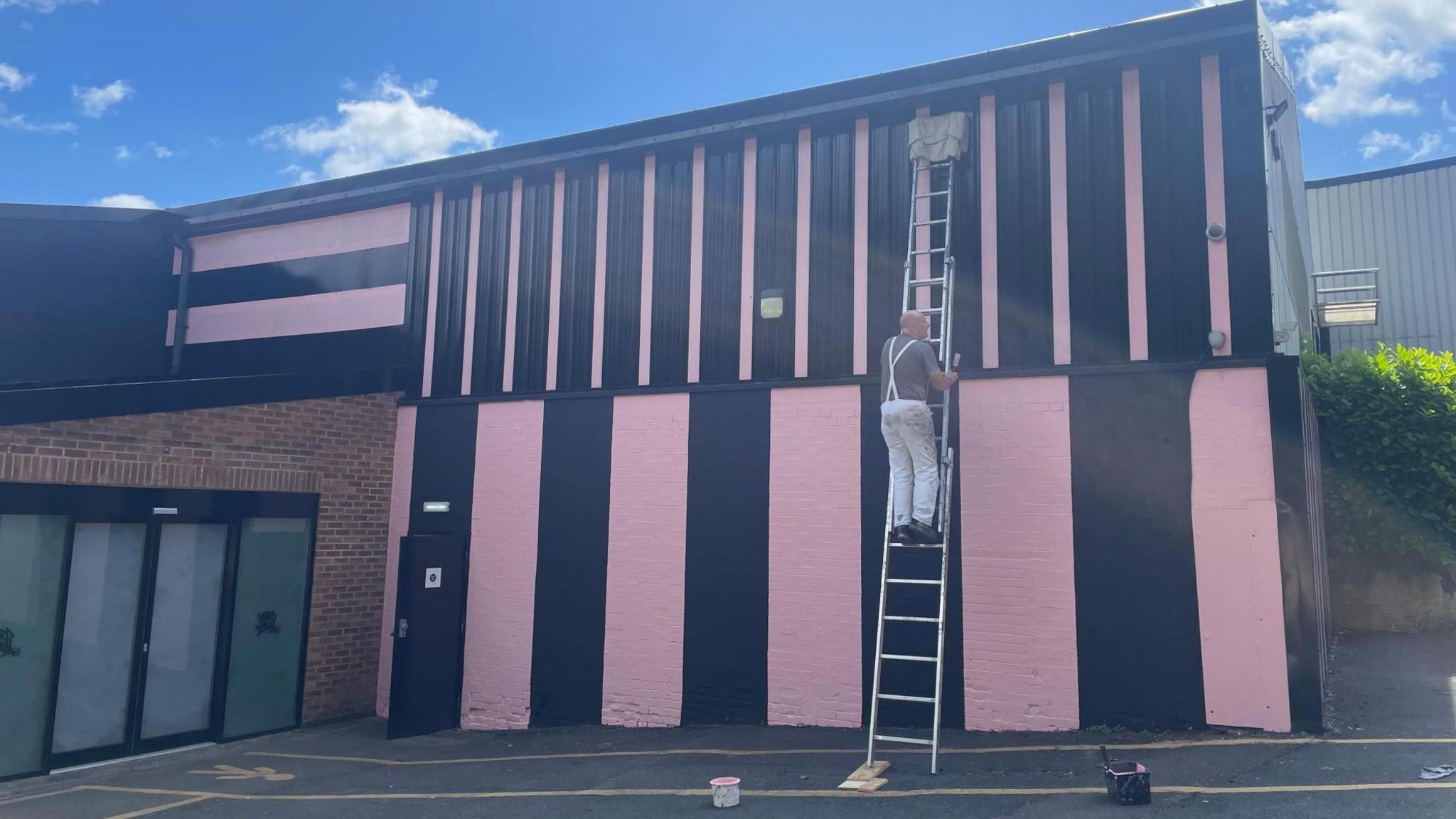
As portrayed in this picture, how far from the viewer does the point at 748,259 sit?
1011 cm

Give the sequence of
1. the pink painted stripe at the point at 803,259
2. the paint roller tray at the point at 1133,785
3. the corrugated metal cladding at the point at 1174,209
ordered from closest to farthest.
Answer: the paint roller tray at the point at 1133,785 → the corrugated metal cladding at the point at 1174,209 → the pink painted stripe at the point at 803,259

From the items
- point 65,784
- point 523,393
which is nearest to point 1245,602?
point 523,393

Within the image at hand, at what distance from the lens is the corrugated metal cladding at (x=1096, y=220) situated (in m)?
8.36

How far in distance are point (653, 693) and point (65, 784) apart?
18.4 ft

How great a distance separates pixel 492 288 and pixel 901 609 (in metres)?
6.67

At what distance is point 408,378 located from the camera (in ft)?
39.0

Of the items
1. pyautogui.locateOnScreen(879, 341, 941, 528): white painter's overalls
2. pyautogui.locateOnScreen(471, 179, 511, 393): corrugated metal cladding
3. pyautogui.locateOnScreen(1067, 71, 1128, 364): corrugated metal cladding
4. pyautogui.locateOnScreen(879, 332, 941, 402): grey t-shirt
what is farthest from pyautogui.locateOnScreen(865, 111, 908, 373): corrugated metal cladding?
pyautogui.locateOnScreen(471, 179, 511, 393): corrugated metal cladding

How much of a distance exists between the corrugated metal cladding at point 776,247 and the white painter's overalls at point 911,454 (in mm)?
2144

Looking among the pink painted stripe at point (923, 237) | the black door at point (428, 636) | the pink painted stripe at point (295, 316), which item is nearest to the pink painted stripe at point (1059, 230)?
the pink painted stripe at point (923, 237)

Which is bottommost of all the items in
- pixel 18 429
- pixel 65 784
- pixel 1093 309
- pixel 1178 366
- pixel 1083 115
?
pixel 65 784

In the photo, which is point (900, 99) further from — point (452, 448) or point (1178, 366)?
point (452, 448)

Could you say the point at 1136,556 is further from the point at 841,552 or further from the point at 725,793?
the point at 725,793

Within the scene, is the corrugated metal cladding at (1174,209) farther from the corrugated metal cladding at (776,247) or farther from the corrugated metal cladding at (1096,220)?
the corrugated metal cladding at (776,247)

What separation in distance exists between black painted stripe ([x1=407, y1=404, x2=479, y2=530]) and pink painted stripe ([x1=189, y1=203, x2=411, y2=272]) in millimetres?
2777
